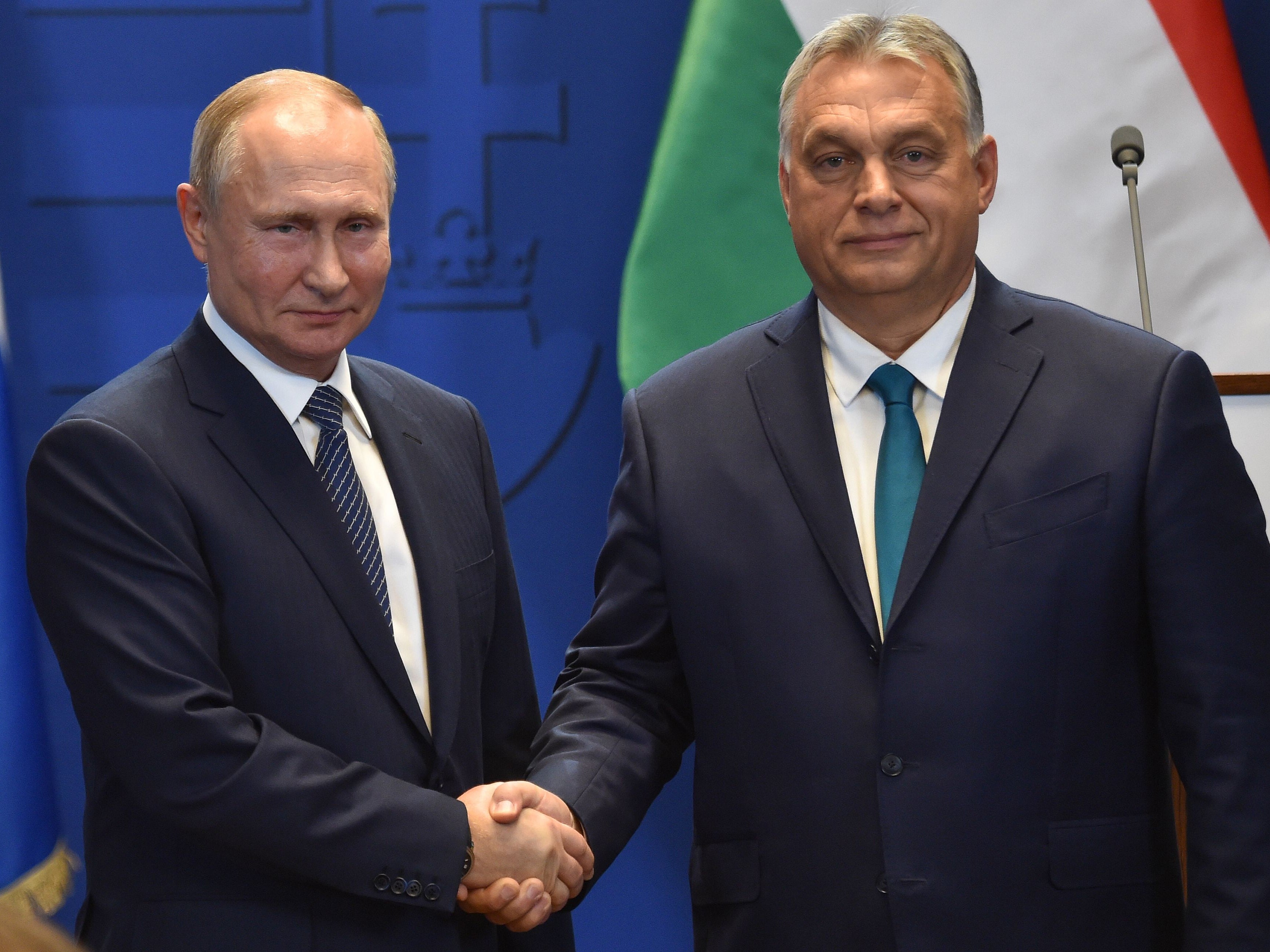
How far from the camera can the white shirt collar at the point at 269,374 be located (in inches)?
70.0

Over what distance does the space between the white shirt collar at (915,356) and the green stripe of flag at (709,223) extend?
4.40 feet

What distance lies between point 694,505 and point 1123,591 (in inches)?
21.1

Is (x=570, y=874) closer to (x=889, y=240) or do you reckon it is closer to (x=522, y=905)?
(x=522, y=905)

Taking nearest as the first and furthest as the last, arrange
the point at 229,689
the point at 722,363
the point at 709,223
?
1. the point at 229,689
2. the point at 722,363
3. the point at 709,223

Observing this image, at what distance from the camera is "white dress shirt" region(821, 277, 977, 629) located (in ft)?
5.85

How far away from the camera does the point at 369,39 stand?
337cm

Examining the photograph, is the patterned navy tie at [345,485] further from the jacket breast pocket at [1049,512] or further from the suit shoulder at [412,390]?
the jacket breast pocket at [1049,512]

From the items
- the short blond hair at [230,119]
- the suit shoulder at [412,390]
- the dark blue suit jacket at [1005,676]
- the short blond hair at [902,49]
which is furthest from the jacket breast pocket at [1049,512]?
the short blond hair at [230,119]

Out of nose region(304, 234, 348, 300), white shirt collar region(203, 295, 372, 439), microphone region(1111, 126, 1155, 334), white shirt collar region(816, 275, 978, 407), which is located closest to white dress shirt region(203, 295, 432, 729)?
white shirt collar region(203, 295, 372, 439)

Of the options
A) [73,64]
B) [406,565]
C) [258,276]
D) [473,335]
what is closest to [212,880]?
[406,565]

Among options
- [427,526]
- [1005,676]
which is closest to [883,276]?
[1005,676]

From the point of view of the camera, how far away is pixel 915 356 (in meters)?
1.80

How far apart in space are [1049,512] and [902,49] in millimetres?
615

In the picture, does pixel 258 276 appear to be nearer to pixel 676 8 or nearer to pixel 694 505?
pixel 694 505
